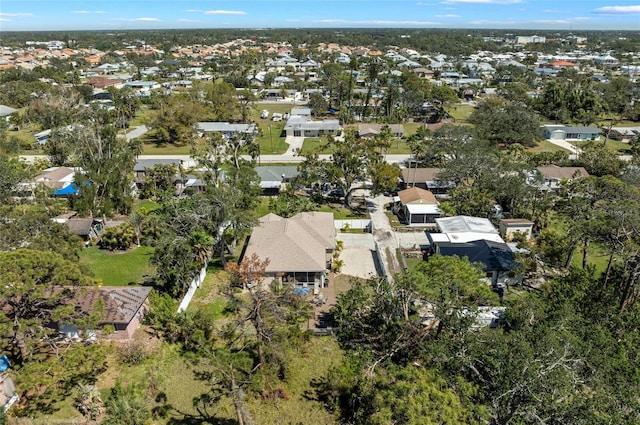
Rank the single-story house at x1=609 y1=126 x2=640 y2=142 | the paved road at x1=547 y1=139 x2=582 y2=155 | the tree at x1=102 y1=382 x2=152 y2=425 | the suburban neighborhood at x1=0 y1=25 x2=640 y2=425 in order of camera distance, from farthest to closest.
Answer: the single-story house at x1=609 y1=126 x2=640 y2=142 → the paved road at x1=547 y1=139 x2=582 y2=155 → the suburban neighborhood at x1=0 y1=25 x2=640 y2=425 → the tree at x1=102 y1=382 x2=152 y2=425

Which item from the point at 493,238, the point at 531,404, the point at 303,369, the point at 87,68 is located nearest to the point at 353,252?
the point at 493,238

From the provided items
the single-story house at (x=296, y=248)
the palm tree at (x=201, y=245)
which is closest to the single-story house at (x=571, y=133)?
the single-story house at (x=296, y=248)

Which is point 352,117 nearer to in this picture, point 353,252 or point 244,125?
point 244,125

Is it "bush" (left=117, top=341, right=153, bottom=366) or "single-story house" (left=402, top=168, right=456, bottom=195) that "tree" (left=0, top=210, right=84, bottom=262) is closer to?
"bush" (left=117, top=341, right=153, bottom=366)

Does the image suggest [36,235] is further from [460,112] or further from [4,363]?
[460,112]

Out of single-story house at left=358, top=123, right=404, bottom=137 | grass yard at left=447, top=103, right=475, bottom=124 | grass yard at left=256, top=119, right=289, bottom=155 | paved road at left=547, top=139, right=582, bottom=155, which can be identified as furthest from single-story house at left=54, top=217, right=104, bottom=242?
grass yard at left=447, top=103, right=475, bottom=124
